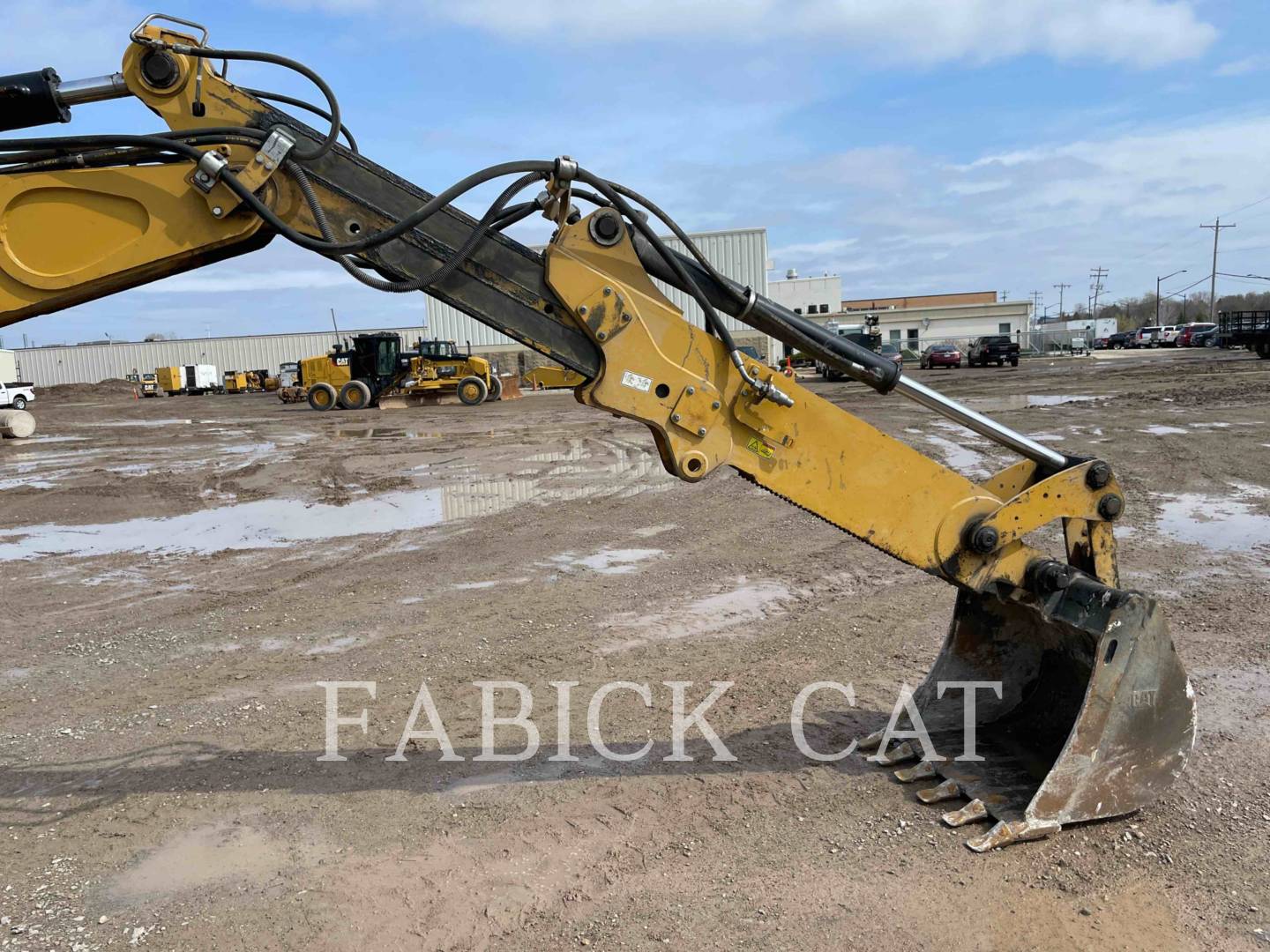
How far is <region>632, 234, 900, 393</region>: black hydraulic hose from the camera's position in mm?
3449

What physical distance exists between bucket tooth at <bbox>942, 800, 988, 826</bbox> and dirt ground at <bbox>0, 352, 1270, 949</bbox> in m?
0.07

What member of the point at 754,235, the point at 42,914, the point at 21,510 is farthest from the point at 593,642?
the point at 754,235

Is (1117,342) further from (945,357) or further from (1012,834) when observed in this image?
(1012,834)

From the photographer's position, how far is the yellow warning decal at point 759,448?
11.3ft

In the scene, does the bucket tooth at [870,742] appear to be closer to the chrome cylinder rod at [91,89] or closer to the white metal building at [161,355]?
the chrome cylinder rod at [91,89]

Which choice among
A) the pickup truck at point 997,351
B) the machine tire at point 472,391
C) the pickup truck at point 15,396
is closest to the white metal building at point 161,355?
the pickup truck at point 15,396

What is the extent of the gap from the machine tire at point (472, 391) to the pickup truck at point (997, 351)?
74.0 feet

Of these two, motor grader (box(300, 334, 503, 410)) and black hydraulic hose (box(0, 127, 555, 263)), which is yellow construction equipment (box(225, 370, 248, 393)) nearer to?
motor grader (box(300, 334, 503, 410))

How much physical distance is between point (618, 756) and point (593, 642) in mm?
1544

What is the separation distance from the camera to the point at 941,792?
378 cm

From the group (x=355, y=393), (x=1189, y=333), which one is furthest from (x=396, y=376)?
(x=1189, y=333)

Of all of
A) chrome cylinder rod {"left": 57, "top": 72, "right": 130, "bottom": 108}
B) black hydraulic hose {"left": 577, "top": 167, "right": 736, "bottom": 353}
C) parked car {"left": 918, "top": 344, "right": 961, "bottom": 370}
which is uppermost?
chrome cylinder rod {"left": 57, "top": 72, "right": 130, "bottom": 108}

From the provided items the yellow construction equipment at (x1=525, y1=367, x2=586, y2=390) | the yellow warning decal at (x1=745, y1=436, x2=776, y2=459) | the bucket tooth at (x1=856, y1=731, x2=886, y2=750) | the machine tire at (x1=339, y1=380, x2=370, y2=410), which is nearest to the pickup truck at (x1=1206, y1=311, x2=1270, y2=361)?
the machine tire at (x1=339, y1=380, x2=370, y2=410)

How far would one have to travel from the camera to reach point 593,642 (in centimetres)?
578
